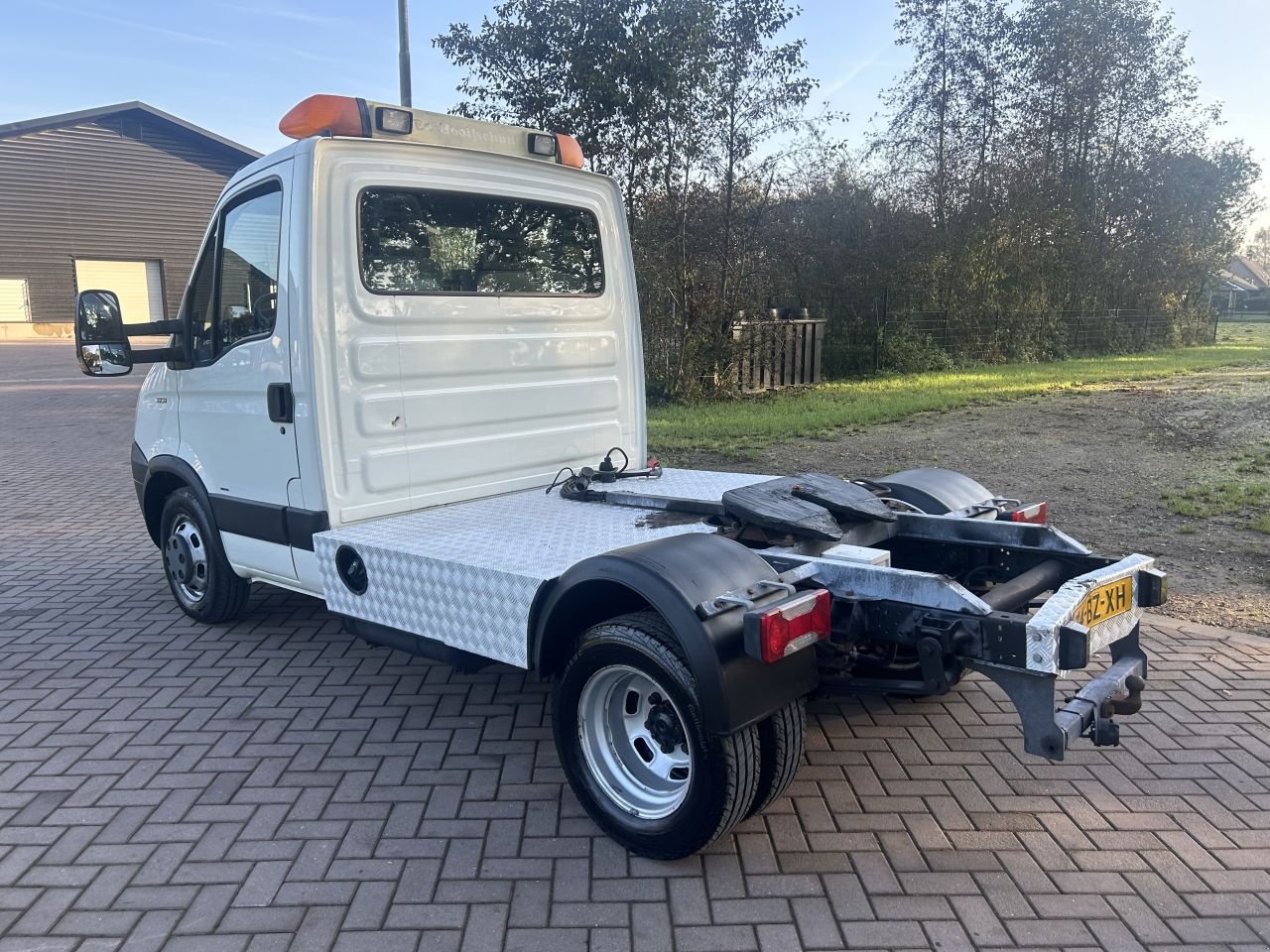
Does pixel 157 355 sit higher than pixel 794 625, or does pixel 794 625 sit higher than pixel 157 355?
pixel 157 355

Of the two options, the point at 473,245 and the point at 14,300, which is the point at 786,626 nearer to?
the point at 473,245

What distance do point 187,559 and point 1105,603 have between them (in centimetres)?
471

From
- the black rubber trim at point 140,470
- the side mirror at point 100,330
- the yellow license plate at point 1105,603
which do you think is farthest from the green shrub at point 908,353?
the yellow license plate at point 1105,603

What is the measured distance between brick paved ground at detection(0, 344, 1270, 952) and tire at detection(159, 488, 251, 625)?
0.28 m

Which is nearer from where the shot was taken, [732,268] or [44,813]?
Answer: [44,813]

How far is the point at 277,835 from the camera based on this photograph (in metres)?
3.22

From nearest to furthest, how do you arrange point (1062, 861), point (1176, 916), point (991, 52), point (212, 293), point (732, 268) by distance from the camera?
point (1176, 916) → point (1062, 861) → point (212, 293) → point (732, 268) → point (991, 52)

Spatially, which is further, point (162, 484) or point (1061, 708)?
point (162, 484)

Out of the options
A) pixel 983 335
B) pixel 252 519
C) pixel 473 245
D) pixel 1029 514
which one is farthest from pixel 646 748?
pixel 983 335

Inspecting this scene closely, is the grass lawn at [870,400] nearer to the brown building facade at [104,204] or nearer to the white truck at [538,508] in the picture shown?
the white truck at [538,508]

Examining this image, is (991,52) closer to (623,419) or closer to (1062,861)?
(623,419)

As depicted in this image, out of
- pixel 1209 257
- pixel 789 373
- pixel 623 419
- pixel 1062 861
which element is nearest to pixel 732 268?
pixel 789 373

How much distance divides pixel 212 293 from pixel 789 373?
12.9 m

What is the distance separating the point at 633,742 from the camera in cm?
322
